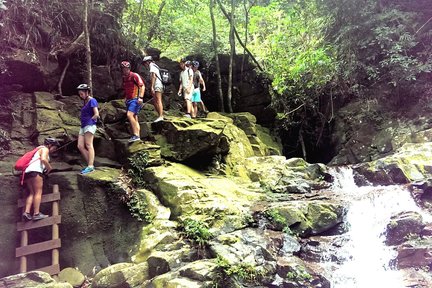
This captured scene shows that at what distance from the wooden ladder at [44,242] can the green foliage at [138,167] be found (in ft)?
6.10

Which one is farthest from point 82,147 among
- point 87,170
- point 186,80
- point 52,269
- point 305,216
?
point 305,216

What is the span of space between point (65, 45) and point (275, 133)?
9652mm

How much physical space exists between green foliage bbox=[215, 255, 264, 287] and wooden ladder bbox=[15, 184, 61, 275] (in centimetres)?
342

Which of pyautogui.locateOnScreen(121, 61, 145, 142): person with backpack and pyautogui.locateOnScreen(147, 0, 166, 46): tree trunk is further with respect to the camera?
pyautogui.locateOnScreen(147, 0, 166, 46): tree trunk

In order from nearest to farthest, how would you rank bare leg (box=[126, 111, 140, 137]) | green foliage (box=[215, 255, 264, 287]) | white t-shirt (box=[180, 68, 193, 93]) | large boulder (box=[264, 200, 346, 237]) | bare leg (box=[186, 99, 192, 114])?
green foliage (box=[215, 255, 264, 287])
large boulder (box=[264, 200, 346, 237])
bare leg (box=[126, 111, 140, 137])
white t-shirt (box=[180, 68, 193, 93])
bare leg (box=[186, 99, 192, 114])

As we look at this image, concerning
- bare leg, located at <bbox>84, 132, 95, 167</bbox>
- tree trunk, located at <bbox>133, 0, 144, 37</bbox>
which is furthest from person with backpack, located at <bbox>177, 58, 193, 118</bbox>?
tree trunk, located at <bbox>133, 0, 144, 37</bbox>

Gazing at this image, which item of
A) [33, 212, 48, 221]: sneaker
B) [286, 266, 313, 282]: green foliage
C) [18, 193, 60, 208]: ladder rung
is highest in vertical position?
[18, 193, 60, 208]: ladder rung

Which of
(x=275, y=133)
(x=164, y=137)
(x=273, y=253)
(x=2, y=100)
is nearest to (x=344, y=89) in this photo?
(x=275, y=133)

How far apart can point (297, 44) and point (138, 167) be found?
41.1ft

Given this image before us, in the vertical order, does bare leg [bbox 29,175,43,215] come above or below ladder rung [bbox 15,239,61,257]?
above

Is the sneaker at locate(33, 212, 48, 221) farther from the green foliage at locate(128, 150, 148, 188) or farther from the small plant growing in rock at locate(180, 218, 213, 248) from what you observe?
the small plant growing in rock at locate(180, 218, 213, 248)

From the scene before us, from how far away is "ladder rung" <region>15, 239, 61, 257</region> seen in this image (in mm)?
6785

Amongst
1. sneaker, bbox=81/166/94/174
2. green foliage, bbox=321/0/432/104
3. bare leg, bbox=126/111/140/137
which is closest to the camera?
sneaker, bbox=81/166/94/174

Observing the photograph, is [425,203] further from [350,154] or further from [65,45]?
[65,45]
